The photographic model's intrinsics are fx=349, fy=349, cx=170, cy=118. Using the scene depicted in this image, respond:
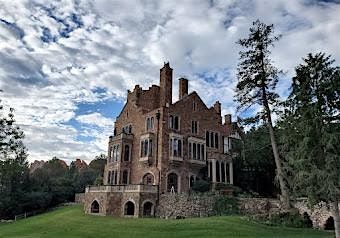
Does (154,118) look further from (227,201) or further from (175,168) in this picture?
(227,201)

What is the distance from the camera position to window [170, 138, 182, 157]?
36031 millimetres

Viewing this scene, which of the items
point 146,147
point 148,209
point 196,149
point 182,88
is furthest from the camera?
point 182,88

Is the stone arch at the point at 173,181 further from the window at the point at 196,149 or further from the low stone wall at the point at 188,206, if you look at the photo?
the low stone wall at the point at 188,206

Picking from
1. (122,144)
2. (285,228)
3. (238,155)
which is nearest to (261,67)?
(285,228)

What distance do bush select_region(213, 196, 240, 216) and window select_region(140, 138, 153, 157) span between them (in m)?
9.74

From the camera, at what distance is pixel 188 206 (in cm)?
2914

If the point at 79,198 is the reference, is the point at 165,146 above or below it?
above

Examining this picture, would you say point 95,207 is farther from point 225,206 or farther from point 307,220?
point 307,220

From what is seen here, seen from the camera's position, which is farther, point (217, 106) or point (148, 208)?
point (217, 106)

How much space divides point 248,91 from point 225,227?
11988 millimetres

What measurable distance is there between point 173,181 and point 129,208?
579cm

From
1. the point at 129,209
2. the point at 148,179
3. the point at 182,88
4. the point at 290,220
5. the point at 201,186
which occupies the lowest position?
the point at 290,220

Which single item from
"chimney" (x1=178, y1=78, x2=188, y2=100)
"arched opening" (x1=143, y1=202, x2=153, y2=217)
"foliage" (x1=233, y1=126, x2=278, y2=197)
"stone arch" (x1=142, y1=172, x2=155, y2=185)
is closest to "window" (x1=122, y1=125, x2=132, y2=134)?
"stone arch" (x1=142, y1=172, x2=155, y2=185)

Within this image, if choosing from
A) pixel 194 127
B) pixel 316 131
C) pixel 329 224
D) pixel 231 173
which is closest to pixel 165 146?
pixel 194 127
